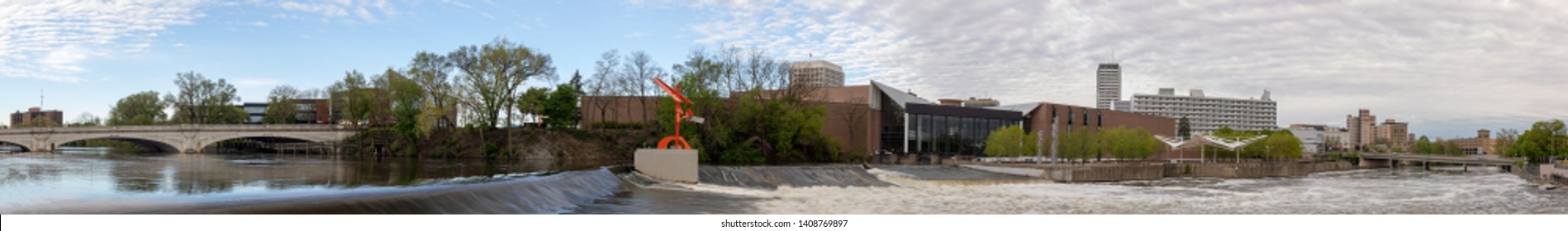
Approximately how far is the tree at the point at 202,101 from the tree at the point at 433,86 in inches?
999

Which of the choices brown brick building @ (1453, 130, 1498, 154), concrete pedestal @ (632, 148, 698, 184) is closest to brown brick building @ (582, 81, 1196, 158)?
concrete pedestal @ (632, 148, 698, 184)

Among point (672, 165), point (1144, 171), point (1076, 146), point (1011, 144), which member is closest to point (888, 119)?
point (1011, 144)

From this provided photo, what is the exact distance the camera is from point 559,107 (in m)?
76.8

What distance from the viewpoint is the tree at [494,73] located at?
6962cm

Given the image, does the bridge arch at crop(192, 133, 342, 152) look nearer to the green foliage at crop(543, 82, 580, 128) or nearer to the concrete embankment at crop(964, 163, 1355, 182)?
the green foliage at crop(543, 82, 580, 128)

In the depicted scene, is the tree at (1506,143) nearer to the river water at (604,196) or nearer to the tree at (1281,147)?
the tree at (1281,147)

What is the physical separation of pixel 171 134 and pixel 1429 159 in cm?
12345

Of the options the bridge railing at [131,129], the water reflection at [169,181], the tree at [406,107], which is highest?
the tree at [406,107]

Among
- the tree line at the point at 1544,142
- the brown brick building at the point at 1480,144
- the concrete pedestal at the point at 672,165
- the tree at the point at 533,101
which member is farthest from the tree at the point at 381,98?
the brown brick building at the point at 1480,144

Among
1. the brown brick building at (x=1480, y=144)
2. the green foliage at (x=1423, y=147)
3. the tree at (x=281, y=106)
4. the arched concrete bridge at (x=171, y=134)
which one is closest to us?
the arched concrete bridge at (x=171, y=134)

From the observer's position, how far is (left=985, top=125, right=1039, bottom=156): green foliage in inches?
2795

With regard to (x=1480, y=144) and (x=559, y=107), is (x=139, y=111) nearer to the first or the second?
(x=559, y=107)

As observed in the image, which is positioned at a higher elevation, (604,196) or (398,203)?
(398,203)
